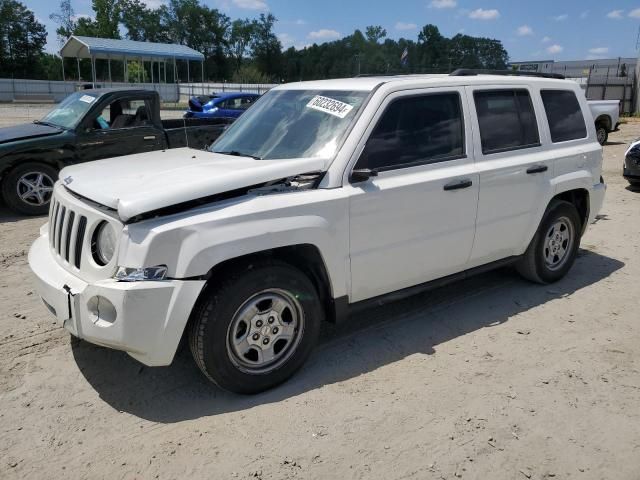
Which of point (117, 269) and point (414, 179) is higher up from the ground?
point (414, 179)

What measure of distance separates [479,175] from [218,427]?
2.69 meters

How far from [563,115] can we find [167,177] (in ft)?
12.4

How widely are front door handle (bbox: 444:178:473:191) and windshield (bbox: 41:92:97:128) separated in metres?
6.45

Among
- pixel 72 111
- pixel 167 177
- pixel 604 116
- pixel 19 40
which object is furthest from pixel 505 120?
A: pixel 19 40

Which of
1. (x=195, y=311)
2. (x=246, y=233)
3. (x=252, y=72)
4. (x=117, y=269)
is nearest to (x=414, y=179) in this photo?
(x=246, y=233)

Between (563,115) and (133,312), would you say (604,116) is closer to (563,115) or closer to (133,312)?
(563,115)

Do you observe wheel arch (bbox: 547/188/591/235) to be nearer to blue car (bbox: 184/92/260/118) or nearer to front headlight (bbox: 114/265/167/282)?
front headlight (bbox: 114/265/167/282)

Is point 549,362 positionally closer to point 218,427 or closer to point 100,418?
point 218,427

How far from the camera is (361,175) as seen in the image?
3594 millimetres

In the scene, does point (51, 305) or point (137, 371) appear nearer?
point (51, 305)

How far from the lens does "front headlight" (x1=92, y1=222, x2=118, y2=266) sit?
314cm

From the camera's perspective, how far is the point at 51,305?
3.37 meters

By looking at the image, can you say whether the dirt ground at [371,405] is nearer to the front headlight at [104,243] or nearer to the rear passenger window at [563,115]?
the front headlight at [104,243]

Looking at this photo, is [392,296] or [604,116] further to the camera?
[604,116]
